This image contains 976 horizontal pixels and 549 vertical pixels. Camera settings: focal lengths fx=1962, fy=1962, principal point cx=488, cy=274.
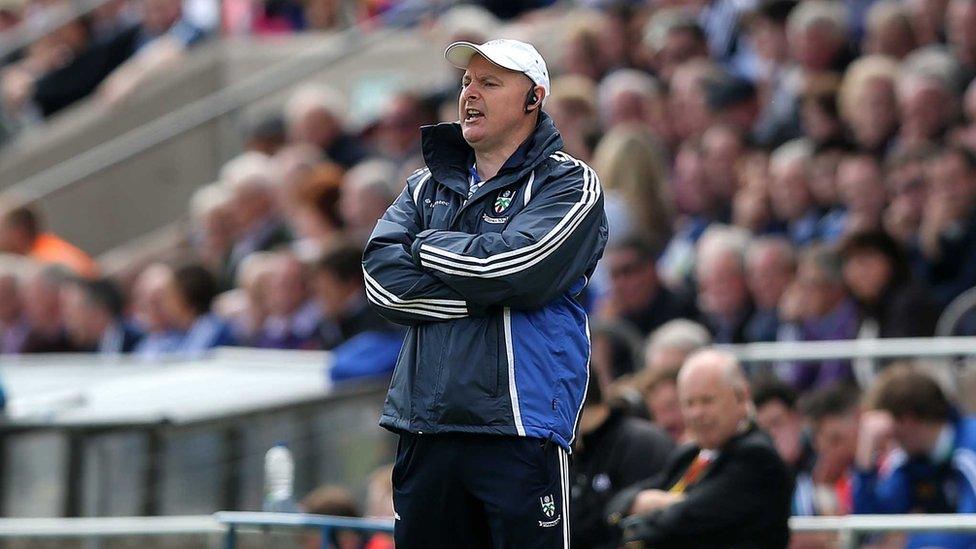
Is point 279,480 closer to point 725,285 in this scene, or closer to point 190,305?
point 725,285

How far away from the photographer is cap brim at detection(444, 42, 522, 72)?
16.8ft

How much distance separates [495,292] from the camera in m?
4.98

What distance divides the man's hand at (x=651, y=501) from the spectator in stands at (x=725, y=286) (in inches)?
120

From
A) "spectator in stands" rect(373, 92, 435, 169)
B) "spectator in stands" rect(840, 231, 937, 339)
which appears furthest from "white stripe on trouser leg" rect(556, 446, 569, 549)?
"spectator in stands" rect(373, 92, 435, 169)

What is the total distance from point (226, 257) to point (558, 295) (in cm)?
847

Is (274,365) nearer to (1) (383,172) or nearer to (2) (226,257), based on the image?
(1) (383,172)

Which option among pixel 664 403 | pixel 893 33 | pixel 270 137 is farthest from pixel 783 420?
pixel 270 137

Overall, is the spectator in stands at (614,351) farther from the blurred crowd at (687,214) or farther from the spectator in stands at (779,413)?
the spectator in stands at (779,413)

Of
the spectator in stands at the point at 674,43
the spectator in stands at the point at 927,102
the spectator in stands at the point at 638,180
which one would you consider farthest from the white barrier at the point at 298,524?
the spectator in stands at the point at 674,43

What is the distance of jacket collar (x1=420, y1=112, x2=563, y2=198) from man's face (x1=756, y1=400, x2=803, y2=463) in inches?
138

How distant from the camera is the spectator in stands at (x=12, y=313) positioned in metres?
13.3

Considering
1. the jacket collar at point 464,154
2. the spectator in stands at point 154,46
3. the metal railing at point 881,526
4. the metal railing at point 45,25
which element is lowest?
the metal railing at point 881,526

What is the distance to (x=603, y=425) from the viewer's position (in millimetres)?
7129

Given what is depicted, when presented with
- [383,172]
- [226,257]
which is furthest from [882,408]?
[226,257]
